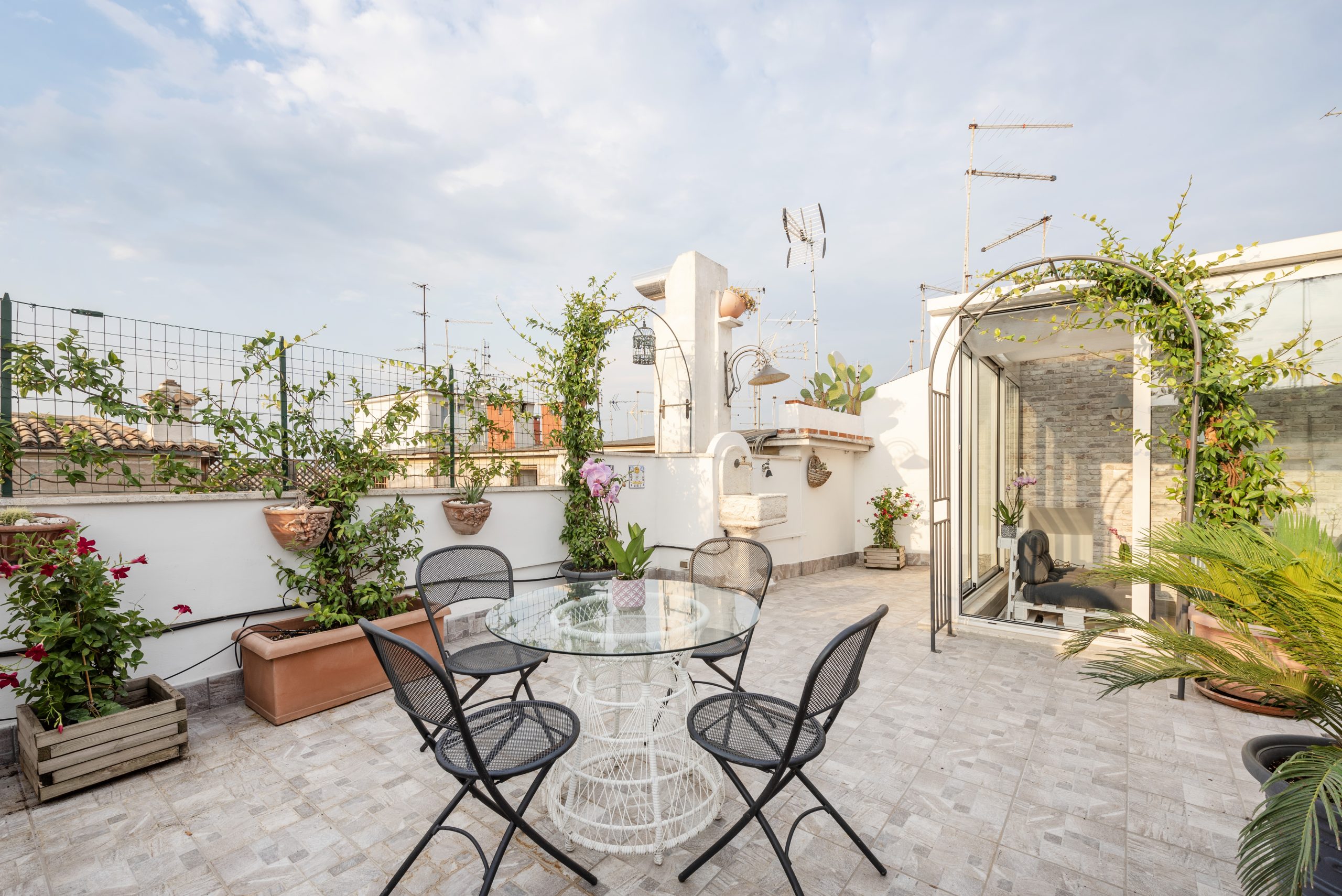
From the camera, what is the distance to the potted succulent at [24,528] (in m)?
2.40

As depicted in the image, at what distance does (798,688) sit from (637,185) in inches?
221

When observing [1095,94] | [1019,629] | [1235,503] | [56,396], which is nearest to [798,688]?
[1019,629]

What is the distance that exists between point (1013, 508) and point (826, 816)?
573 cm

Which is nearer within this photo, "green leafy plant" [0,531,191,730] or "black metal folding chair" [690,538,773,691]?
"green leafy plant" [0,531,191,730]

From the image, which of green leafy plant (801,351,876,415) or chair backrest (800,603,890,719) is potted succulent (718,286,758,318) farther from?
chair backrest (800,603,890,719)

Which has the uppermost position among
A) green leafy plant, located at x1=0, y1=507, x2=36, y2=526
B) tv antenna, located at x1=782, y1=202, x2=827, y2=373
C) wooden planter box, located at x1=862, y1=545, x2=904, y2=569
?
tv antenna, located at x1=782, y1=202, x2=827, y2=373

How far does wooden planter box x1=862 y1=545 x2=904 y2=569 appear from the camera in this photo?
7.97 meters

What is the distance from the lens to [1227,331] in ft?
12.0

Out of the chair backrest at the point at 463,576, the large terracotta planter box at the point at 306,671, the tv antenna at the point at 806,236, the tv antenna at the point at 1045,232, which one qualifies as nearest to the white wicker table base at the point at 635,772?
the chair backrest at the point at 463,576

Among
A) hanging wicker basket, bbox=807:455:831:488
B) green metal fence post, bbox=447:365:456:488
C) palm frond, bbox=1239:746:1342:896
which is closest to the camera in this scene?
palm frond, bbox=1239:746:1342:896

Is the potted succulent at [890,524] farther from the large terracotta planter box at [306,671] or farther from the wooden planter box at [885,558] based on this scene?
the large terracotta planter box at [306,671]

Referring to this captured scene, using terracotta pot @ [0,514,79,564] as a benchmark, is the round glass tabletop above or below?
below

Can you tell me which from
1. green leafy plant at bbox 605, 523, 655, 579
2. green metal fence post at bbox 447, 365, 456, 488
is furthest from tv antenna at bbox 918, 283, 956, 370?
green leafy plant at bbox 605, 523, 655, 579

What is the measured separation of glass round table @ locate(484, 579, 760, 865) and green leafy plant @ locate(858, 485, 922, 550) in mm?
6016
